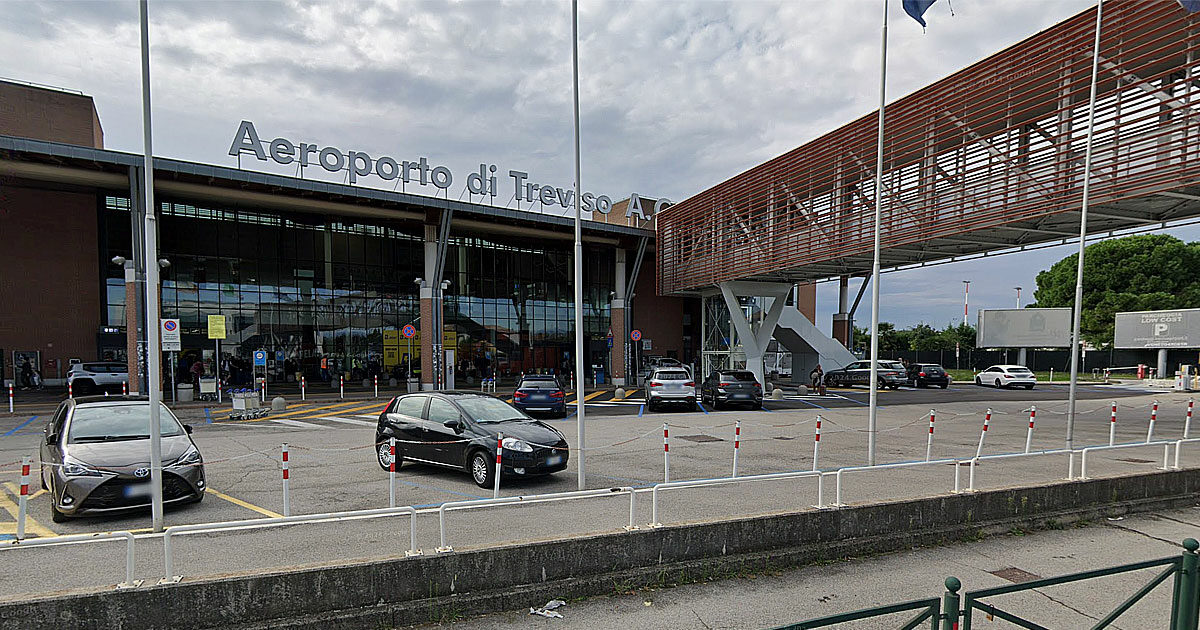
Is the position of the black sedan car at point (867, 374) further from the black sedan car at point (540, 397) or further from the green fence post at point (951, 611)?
the green fence post at point (951, 611)

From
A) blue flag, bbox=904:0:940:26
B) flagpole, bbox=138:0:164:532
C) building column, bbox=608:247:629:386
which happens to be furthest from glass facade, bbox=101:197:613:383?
blue flag, bbox=904:0:940:26

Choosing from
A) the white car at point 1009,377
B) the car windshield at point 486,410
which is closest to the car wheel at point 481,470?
the car windshield at point 486,410

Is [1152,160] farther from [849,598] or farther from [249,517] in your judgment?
[249,517]

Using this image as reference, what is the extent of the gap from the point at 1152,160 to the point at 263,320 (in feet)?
122

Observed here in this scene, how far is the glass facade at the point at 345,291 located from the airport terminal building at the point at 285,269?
80 millimetres

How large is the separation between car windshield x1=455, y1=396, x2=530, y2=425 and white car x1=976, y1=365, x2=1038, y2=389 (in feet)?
124

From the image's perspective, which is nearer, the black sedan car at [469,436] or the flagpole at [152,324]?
the flagpole at [152,324]

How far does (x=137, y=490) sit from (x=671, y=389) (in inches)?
683

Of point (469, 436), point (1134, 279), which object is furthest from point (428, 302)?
point (1134, 279)

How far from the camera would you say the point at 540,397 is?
20953 millimetres

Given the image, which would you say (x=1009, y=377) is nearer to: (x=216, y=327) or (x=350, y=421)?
(x=350, y=421)

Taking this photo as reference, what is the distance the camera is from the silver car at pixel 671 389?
22.9 meters

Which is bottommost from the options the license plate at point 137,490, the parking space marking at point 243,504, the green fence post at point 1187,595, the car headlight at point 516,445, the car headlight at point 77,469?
the parking space marking at point 243,504

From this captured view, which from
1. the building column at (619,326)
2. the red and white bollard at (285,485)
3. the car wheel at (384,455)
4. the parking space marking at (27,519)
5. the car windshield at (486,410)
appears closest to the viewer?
the parking space marking at (27,519)
